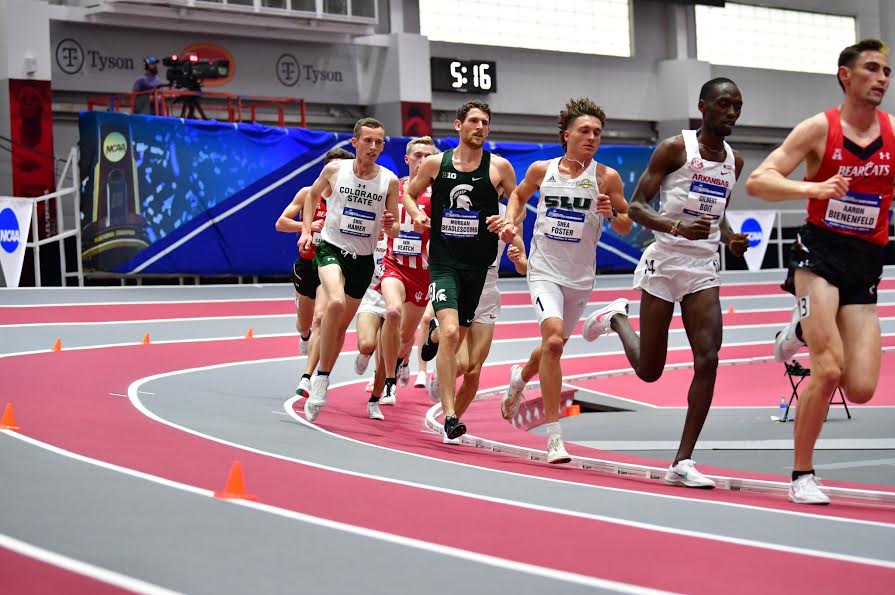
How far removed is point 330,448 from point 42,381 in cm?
365

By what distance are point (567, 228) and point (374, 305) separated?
3500 millimetres

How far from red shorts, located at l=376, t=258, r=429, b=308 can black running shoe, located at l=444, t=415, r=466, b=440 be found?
250cm

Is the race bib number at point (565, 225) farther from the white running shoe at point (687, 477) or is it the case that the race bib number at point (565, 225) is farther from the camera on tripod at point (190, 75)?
the camera on tripod at point (190, 75)

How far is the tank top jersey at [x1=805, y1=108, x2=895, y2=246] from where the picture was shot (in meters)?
6.34

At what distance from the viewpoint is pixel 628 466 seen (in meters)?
7.75

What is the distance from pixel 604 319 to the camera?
9.21 meters

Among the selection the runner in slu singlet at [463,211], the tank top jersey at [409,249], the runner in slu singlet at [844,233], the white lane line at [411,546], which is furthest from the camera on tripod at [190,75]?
the runner in slu singlet at [844,233]

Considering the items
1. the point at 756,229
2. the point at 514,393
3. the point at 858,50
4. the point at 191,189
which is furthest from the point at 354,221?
the point at 756,229

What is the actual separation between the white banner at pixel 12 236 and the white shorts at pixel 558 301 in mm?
12578

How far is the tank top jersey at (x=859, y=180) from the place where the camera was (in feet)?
20.8

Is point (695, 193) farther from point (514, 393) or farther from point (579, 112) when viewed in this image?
point (514, 393)

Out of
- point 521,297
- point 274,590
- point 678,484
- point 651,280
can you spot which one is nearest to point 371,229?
point 651,280

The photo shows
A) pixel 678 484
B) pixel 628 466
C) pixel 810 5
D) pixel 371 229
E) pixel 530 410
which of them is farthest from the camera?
pixel 810 5

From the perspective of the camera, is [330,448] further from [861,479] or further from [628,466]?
[861,479]
